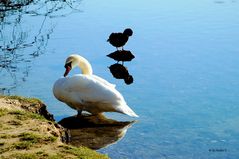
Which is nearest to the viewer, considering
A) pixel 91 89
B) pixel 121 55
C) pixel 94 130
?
pixel 94 130

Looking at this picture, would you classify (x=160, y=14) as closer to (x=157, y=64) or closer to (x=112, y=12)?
(x=112, y=12)

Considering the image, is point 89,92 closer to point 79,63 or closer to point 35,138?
point 79,63

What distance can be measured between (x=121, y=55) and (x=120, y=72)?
3.50 ft

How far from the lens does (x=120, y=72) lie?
403 inches

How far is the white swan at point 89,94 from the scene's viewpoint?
8.58m

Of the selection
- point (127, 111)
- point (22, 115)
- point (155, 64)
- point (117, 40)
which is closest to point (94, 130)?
point (127, 111)

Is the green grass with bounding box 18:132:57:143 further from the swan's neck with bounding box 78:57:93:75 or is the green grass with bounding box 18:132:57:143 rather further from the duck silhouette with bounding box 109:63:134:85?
the duck silhouette with bounding box 109:63:134:85

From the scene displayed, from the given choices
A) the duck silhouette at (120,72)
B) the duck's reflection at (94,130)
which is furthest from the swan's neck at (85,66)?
the duck's reflection at (94,130)

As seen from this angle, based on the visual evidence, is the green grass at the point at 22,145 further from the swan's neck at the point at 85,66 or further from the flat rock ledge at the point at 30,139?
the swan's neck at the point at 85,66

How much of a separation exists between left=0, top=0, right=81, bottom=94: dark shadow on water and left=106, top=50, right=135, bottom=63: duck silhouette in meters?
1.39

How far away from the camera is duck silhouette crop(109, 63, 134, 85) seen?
32.9ft

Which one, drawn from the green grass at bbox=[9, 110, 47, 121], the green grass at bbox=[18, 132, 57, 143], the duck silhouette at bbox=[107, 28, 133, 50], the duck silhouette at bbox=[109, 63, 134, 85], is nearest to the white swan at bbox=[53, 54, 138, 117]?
the duck silhouette at bbox=[109, 63, 134, 85]

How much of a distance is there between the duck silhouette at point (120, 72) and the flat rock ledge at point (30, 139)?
313cm

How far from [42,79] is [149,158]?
390 centimetres
